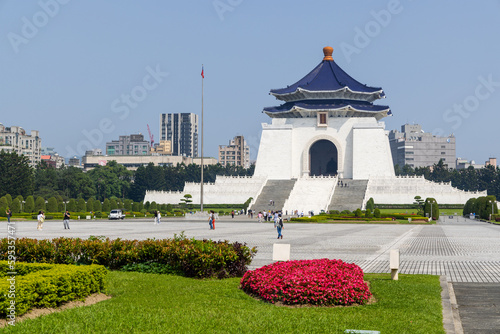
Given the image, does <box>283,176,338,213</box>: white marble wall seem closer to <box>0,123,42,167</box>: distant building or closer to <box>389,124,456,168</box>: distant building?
<box>0,123,42,167</box>: distant building

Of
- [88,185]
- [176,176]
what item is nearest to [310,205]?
[88,185]

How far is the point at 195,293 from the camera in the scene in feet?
30.8

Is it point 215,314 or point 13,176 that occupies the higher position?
point 13,176

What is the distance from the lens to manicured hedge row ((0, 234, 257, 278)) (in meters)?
11.4

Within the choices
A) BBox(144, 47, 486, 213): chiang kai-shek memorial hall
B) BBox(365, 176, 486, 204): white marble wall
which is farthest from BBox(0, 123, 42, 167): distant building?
BBox(365, 176, 486, 204): white marble wall

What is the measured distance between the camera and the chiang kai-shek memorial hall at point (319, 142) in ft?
249

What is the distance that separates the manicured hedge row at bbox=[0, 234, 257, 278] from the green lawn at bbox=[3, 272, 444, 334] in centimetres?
97

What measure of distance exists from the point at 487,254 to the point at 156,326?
15058 mm

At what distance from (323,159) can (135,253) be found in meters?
84.6

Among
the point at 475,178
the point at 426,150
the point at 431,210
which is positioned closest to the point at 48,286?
the point at 431,210

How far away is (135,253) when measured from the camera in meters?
11.7

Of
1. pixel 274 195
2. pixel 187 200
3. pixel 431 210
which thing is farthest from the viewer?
pixel 187 200

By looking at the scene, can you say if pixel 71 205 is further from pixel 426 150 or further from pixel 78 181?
pixel 426 150

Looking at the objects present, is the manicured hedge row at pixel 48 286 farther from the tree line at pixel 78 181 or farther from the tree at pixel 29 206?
the tree line at pixel 78 181
